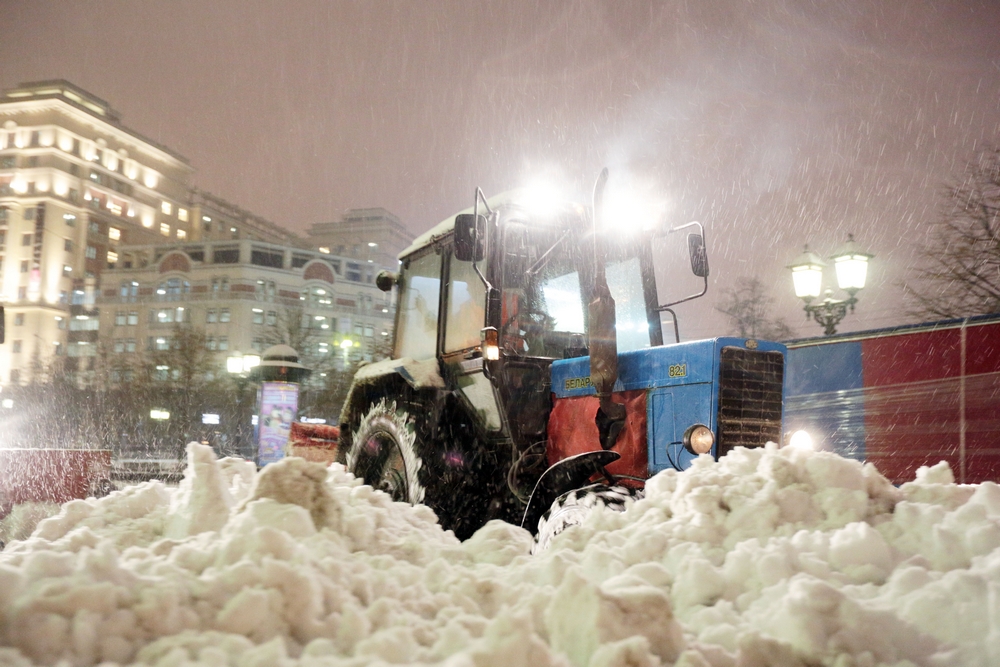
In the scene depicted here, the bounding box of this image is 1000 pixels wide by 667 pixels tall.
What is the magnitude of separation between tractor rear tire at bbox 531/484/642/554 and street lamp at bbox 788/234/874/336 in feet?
20.2

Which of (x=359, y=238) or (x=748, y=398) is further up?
(x=359, y=238)

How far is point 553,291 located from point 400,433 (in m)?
1.68

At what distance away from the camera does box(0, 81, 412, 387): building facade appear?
5156cm

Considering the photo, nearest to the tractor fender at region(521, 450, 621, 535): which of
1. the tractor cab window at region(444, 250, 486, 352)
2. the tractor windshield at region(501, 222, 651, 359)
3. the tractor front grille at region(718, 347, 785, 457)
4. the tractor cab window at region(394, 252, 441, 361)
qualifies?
the tractor front grille at region(718, 347, 785, 457)

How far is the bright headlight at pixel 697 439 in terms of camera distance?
4.37m

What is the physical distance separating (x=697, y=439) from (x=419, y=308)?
3.12m

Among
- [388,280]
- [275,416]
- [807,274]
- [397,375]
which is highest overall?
[807,274]

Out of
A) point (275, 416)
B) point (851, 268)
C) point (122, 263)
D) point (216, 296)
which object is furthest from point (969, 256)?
point (122, 263)

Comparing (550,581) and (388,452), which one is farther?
(388,452)

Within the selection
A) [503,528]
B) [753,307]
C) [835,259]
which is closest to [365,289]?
[753,307]

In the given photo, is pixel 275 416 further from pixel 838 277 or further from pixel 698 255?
pixel 698 255

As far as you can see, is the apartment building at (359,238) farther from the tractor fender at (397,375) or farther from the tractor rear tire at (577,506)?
the tractor rear tire at (577,506)

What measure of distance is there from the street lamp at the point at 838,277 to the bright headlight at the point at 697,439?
18.5 feet

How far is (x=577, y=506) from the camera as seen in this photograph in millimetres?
3926
